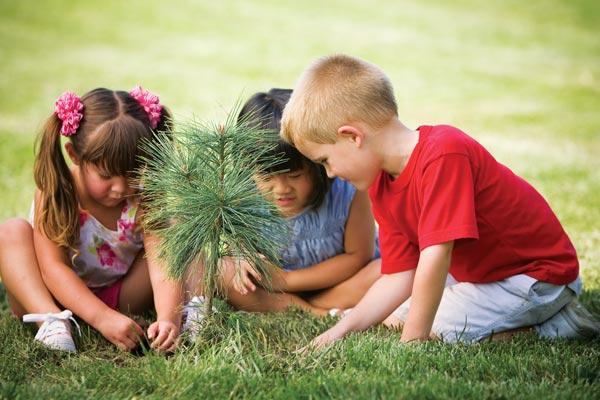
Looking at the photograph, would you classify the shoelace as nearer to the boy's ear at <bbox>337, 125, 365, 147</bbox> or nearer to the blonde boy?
the blonde boy

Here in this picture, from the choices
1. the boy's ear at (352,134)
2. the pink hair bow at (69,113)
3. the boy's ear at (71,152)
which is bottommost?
the boy's ear at (71,152)

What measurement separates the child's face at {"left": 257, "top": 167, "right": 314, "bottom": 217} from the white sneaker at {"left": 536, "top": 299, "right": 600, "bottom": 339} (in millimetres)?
1234

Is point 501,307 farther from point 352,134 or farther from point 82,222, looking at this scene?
point 82,222

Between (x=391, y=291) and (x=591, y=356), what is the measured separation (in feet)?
2.84

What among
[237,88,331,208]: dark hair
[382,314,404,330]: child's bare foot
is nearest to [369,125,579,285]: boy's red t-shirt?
[382,314,404,330]: child's bare foot

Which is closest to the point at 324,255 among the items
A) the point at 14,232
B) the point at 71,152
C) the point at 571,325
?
the point at 571,325

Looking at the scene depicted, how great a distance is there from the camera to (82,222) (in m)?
3.71

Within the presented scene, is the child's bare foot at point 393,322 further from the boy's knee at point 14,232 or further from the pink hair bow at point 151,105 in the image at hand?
the boy's knee at point 14,232

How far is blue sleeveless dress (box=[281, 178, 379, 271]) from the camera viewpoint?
4.13 meters

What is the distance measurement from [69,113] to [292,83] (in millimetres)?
10518

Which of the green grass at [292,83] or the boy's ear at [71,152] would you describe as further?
the boy's ear at [71,152]

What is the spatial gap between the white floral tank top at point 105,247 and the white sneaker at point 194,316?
59 centimetres

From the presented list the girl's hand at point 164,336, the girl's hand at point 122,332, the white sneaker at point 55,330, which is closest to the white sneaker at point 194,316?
the girl's hand at point 164,336

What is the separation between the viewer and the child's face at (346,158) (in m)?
3.19
